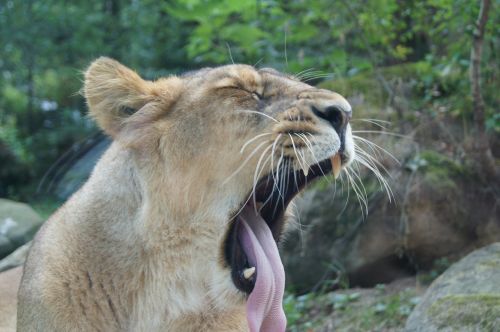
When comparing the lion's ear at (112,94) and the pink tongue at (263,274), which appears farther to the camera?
the lion's ear at (112,94)

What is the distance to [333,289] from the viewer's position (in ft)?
21.0

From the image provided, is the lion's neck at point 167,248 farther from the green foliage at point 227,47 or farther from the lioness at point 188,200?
the green foliage at point 227,47

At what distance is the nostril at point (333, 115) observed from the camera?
3156 mm

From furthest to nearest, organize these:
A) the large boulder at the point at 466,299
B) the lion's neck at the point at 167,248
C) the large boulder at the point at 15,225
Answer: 1. the large boulder at the point at 15,225
2. the large boulder at the point at 466,299
3. the lion's neck at the point at 167,248

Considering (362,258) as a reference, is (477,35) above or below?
above

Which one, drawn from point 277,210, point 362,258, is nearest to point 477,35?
point 362,258

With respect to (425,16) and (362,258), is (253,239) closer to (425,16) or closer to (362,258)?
(362,258)

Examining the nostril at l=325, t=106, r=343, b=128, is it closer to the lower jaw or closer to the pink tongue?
the lower jaw

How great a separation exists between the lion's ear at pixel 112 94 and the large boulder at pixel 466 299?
1893 millimetres

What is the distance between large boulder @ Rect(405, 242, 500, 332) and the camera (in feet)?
13.2

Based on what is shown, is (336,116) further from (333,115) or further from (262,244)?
(262,244)

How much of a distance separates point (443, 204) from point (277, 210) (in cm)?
282

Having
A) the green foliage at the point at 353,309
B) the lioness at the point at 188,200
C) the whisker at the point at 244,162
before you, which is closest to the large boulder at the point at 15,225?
the green foliage at the point at 353,309

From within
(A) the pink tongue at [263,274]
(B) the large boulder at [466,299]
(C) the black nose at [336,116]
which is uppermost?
(C) the black nose at [336,116]
